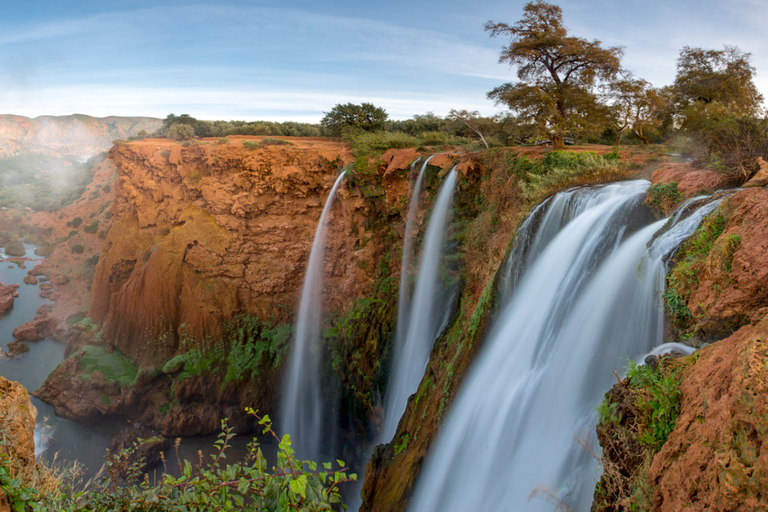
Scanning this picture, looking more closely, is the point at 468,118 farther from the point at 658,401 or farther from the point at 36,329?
the point at 36,329

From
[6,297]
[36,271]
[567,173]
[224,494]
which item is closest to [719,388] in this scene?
[224,494]

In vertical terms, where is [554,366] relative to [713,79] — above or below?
below

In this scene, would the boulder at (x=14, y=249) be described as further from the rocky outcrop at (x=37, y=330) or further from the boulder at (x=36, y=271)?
the rocky outcrop at (x=37, y=330)

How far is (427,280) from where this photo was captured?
42.0 ft

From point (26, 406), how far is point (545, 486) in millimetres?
5273

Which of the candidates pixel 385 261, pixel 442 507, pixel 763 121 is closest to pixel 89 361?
pixel 385 261

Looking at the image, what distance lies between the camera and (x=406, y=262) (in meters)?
14.0

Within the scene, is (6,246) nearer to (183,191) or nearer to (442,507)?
(183,191)

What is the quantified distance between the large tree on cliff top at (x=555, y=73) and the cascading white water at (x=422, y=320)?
4.19 m

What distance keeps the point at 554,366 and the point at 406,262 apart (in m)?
9.07

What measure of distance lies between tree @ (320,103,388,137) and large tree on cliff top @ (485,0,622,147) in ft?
24.5

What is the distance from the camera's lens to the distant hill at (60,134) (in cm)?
4812

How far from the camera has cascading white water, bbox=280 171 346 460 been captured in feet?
47.0

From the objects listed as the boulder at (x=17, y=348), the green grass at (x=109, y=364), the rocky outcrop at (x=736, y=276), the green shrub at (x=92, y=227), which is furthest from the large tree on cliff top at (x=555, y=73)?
the green shrub at (x=92, y=227)
